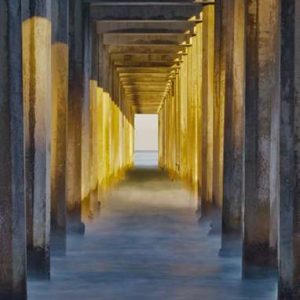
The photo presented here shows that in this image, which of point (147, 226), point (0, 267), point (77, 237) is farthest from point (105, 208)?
point (0, 267)

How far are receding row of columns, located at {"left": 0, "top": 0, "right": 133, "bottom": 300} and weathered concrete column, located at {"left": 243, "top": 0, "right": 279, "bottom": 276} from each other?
2.23 m

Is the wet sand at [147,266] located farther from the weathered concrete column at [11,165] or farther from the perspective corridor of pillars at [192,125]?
the weathered concrete column at [11,165]

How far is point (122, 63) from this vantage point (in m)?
28.1

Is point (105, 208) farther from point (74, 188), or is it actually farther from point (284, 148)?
point (284, 148)

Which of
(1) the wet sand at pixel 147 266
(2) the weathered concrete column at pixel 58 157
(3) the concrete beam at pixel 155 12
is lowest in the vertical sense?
(1) the wet sand at pixel 147 266

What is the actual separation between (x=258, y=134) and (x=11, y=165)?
10.2 ft

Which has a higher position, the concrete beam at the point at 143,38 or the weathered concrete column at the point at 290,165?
the concrete beam at the point at 143,38

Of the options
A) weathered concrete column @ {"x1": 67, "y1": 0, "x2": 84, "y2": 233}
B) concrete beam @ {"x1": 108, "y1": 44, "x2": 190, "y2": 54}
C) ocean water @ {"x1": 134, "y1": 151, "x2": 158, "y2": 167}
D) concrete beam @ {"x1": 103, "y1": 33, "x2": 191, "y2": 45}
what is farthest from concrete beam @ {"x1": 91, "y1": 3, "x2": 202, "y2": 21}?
ocean water @ {"x1": 134, "y1": 151, "x2": 158, "y2": 167}

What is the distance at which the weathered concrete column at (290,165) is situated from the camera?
6445 mm

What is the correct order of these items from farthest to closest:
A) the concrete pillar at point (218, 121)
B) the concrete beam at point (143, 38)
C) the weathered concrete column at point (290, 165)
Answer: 1. the concrete beam at point (143, 38)
2. the concrete pillar at point (218, 121)
3. the weathered concrete column at point (290, 165)

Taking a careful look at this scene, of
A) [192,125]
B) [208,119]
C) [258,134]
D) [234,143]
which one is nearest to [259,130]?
[258,134]

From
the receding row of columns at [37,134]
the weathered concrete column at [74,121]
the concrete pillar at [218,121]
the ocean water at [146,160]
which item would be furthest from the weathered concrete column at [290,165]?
the ocean water at [146,160]

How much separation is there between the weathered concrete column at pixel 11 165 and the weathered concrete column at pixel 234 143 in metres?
4.23

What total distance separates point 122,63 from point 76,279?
19.9 meters
